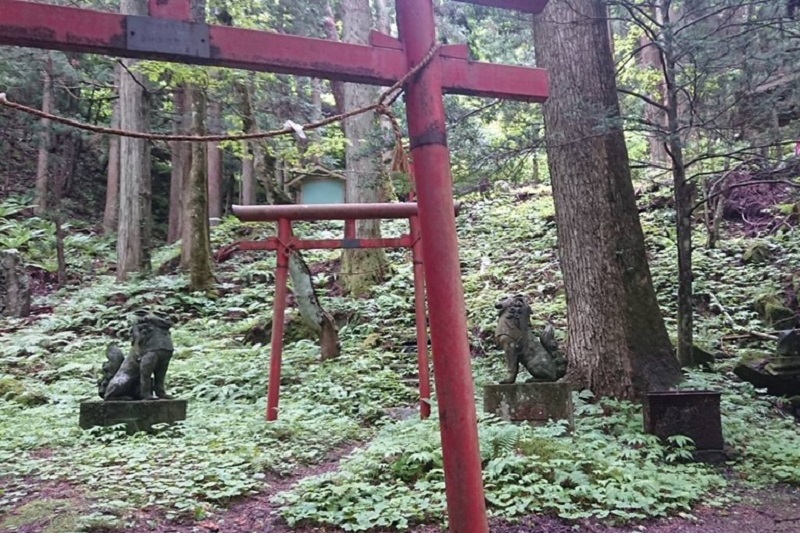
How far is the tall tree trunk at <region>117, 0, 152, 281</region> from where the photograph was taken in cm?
1359

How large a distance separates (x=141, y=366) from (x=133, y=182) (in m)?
8.69

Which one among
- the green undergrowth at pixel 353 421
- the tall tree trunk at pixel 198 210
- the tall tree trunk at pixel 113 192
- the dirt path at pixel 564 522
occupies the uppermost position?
the tall tree trunk at pixel 113 192

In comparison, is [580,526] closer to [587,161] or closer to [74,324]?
[587,161]

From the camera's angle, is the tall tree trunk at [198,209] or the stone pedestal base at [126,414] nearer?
the stone pedestal base at [126,414]

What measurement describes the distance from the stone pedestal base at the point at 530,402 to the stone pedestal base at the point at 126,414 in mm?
3479

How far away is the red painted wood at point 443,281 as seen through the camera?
284 cm

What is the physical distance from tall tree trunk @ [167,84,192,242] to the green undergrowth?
152 inches

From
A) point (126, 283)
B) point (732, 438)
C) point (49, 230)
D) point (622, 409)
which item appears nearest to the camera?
point (732, 438)

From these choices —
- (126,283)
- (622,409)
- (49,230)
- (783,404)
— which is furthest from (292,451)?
(49,230)

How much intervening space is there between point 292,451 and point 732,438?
4.05 m

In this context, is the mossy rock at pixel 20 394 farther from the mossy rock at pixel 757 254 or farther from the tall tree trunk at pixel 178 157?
the mossy rock at pixel 757 254

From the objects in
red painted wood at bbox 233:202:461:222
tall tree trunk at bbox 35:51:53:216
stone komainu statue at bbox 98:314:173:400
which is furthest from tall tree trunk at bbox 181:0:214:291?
stone komainu statue at bbox 98:314:173:400

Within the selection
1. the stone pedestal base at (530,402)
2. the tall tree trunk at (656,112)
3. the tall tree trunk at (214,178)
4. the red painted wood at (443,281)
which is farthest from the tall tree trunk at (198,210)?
the red painted wood at (443,281)

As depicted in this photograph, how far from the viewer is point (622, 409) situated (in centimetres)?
598
